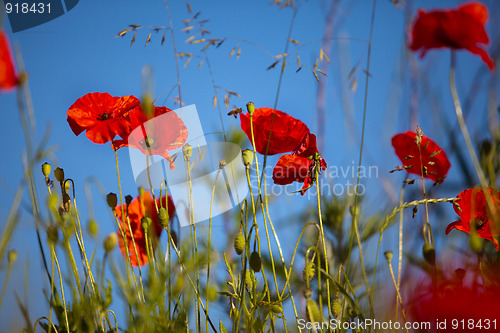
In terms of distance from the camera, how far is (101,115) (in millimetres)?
790

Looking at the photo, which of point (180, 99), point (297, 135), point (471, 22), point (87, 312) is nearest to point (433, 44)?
point (471, 22)

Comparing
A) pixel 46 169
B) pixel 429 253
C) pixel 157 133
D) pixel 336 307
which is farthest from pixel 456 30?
pixel 46 169

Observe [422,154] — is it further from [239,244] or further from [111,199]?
[111,199]

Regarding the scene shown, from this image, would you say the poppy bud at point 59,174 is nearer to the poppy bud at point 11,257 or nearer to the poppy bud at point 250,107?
the poppy bud at point 11,257

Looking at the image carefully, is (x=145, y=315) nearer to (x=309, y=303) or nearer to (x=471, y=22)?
(x=309, y=303)

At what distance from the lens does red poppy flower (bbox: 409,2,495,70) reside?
541 millimetres

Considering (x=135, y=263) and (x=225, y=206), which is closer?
(x=135, y=263)

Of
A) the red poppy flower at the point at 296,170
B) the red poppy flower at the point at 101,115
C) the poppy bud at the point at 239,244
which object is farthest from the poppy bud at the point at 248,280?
the red poppy flower at the point at 101,115

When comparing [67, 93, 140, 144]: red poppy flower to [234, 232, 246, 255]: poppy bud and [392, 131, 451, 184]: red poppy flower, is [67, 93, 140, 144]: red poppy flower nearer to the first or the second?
[234, 232, 246, 255]: poppy bud

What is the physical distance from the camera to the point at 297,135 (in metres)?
0.75

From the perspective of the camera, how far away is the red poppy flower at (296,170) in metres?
0.75

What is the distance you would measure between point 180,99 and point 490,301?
1.71ft

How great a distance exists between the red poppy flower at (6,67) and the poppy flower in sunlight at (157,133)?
24 cm

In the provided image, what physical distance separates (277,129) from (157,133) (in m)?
0.19
